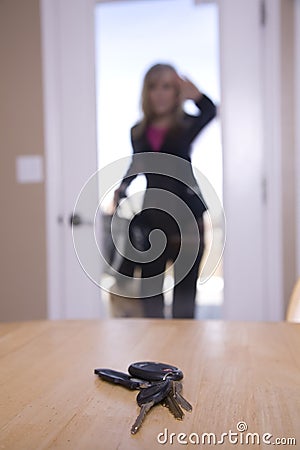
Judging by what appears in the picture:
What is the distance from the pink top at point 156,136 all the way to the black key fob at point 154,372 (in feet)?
5.59

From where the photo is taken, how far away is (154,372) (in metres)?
0.67

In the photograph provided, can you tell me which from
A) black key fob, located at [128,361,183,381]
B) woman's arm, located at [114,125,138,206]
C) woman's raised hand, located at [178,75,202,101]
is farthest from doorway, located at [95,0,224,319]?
black key fob, located at [128,361,183,381]

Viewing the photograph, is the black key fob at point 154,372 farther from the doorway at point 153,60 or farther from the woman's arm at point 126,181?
the doorway at point 153,60

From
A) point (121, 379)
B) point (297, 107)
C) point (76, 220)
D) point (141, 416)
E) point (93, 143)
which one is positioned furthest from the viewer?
point (93, 143)

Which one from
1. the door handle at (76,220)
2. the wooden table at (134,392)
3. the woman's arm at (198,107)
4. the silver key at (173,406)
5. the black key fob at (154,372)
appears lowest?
the wooden table at (134,392)

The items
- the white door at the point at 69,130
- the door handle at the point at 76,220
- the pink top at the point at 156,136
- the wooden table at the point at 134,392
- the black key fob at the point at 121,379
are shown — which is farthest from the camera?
the white door at the point at 69,130

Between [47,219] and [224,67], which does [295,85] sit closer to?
[224,67]

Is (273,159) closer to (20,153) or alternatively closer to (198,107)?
(198,107)

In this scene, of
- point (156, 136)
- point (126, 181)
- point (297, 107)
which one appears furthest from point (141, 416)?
point (297, 107)

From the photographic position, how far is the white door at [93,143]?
7.95ft

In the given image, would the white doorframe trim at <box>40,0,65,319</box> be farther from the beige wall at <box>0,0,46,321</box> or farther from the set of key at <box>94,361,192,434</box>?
the set of key at <box>94,361,192,434</box>

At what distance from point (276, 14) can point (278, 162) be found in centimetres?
64

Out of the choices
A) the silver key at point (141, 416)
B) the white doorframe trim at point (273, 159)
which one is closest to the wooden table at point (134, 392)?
the silver key at point (141, 416)

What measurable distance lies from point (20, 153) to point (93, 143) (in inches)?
14.0
